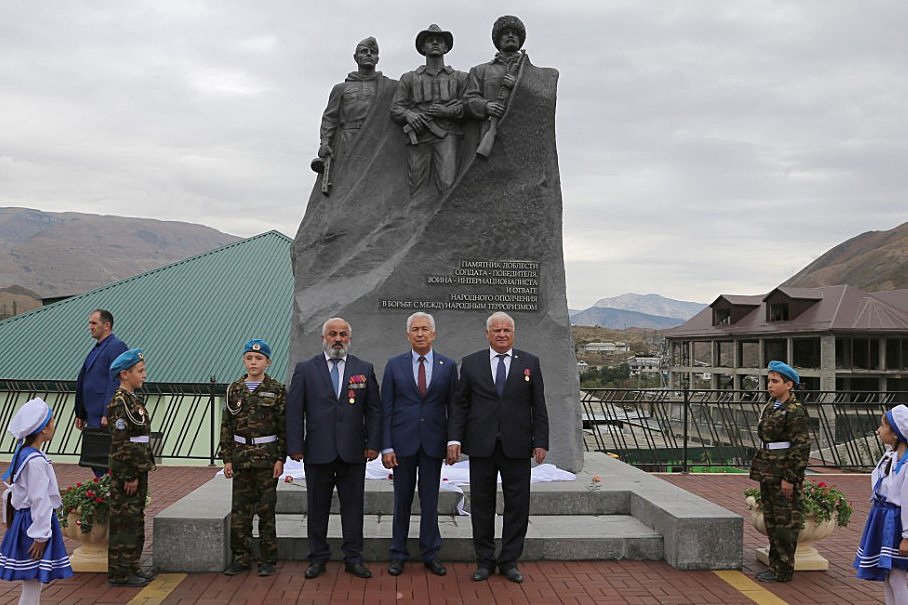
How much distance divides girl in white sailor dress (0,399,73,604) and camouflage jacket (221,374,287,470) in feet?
4.10

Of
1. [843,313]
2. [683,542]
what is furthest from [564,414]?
[843,313]

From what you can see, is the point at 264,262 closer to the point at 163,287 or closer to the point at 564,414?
the point at 163,287

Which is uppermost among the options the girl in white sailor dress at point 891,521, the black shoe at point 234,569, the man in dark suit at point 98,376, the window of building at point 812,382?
the man in dark suit at point 98,376

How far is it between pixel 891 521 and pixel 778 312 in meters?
40.4

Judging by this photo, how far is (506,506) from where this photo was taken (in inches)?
206

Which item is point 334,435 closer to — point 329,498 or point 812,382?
point 329,498

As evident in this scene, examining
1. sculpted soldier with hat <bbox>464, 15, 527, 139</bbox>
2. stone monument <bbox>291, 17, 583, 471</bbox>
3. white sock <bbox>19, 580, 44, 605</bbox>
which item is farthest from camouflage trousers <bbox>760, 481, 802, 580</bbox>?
white sock <bbox>19, 580, 44, 605</bbox>

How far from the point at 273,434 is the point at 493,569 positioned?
177 cm

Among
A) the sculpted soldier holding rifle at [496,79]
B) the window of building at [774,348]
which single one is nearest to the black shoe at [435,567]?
the sculpted soldier holding rifle at [496,79]

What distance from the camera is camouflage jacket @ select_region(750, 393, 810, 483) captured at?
5.18 metres

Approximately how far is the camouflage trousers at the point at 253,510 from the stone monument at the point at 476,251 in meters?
2.41

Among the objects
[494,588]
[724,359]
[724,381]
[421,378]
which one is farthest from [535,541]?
[724,359]

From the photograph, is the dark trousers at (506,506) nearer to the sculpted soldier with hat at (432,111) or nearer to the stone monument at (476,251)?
the stone monument at (476,251)

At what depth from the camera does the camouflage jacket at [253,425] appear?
16.9 ft
